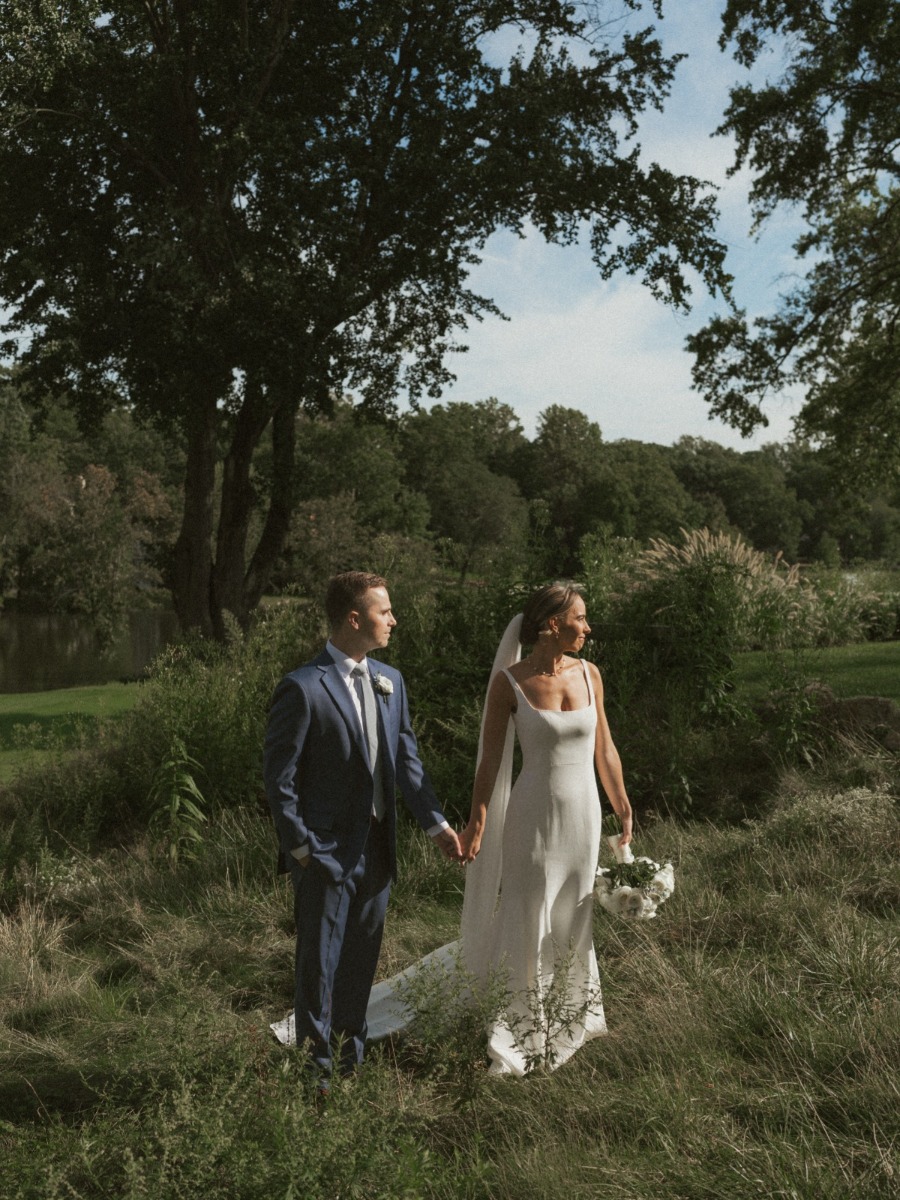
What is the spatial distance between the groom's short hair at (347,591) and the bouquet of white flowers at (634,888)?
1.64m

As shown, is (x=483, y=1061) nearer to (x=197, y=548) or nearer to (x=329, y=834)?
(x=329, y=834)

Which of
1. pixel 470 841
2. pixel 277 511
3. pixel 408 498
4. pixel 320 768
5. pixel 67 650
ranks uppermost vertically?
pixel 408 498

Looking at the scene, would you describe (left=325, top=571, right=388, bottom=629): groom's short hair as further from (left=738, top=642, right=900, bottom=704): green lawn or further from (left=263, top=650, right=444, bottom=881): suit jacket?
(left=738, top=642, right=900, bottom=704): green lawn

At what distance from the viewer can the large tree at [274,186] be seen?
1474 cm

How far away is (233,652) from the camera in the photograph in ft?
34.8

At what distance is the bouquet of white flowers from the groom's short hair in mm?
1643

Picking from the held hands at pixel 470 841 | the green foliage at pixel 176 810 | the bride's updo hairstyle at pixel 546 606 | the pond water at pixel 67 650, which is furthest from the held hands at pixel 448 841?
the pond water at pixel 67 650

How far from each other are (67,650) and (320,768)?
113ft

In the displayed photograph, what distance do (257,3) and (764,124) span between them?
7.69m

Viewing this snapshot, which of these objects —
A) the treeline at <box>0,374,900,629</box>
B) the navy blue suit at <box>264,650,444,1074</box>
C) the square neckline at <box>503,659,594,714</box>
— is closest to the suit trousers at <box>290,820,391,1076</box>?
the navy blue suit at <box>264,650,444,1074</box>

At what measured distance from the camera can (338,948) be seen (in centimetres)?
427

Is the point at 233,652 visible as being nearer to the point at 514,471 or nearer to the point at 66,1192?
the point at 66,1192

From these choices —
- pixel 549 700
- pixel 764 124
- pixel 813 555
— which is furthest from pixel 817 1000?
pixel 813 555

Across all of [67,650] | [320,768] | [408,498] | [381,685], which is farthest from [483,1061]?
[408,498]
